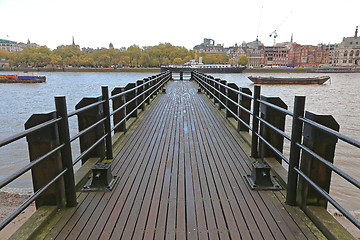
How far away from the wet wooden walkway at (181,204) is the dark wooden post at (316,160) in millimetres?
229

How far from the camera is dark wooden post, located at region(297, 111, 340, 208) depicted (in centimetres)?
253

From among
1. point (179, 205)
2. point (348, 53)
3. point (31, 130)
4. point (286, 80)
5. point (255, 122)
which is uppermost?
point (348, 53)

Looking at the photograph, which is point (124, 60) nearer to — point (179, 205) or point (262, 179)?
point (262, 179)

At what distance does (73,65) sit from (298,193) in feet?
526

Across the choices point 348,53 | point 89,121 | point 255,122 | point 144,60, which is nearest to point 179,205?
point 89,121

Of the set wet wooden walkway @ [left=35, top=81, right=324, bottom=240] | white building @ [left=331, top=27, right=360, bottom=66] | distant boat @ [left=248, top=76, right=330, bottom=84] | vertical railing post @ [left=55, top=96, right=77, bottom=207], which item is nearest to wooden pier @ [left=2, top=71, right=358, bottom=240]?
wet wooden walkway @ [left=35, top=81, right=324, bottom=240]

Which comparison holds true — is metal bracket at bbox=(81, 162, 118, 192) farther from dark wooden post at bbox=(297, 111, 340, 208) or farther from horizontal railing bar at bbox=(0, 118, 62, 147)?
dark wooden post at bbox=(297, 111, 340, 208)

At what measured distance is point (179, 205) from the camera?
2.95m

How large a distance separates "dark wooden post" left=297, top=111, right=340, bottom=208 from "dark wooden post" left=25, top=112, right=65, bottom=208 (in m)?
2.50

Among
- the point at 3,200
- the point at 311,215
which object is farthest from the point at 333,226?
the point at 3,200

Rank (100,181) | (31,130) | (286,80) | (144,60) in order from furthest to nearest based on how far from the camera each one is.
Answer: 1. (144,60)
2. (286,80)
3. (100,181)
4. (31,130)

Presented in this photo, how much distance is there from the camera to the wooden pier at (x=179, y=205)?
8.04 ft

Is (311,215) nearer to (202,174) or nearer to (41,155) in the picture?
(202,174)

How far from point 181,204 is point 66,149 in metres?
1.37
